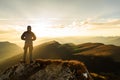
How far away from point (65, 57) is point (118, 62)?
46102mm

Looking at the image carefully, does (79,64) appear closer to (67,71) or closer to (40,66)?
(67,71)

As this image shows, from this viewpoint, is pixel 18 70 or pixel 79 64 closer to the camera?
pixel 79 64

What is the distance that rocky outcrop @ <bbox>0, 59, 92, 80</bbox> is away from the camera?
21547 millimetres

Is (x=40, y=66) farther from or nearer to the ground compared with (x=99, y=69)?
farther from the ground

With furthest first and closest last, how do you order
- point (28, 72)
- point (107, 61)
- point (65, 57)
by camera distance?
1. point (65, 57)
2. point (107, 61)
3. point (28, 72)

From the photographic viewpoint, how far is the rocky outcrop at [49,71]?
70.7ft

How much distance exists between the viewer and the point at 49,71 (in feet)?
73.6

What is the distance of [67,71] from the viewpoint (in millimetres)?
21656

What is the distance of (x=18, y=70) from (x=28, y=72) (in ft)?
4.70


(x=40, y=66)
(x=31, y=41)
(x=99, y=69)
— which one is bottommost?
(x=99, y=69)

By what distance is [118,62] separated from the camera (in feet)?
404

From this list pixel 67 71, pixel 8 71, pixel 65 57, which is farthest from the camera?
pixel 65 57

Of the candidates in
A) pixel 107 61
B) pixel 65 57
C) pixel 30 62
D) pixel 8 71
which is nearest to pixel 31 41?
pixel 30 62

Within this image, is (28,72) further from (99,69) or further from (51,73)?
(99,69)
